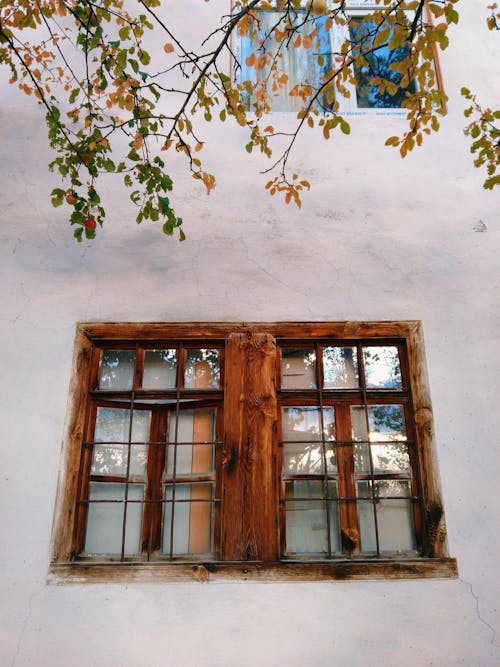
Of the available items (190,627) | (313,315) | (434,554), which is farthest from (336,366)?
(190,627)

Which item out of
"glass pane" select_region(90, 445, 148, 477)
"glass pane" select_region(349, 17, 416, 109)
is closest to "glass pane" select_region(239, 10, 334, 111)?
"glass pane" select_region(349, 17, 416, 109)

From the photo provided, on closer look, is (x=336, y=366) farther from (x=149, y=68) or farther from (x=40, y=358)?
(x=149, y=68)

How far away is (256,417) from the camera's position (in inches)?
128

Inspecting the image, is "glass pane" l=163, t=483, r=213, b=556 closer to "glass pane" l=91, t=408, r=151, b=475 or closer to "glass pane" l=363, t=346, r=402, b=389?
"glass pane" l=91, t=408, r=151, b=475

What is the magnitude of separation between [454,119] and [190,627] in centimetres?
363

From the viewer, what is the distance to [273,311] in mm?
3455

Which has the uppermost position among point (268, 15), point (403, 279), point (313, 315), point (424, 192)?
point (268, 15)

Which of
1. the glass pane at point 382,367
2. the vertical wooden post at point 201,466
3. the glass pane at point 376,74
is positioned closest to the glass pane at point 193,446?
the vertical wooden post at point 201,466


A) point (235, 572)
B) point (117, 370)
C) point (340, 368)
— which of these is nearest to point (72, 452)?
point (117, 370)

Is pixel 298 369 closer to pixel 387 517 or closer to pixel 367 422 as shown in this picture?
pixel 367 422

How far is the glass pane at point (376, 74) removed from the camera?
4188mm

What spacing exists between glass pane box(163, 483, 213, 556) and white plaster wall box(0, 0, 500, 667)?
259mm

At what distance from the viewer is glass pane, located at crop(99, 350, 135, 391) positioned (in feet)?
11.2

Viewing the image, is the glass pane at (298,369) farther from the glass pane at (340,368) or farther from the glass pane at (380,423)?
the glass pane at (380,423)
